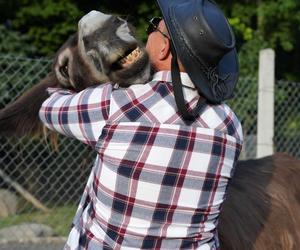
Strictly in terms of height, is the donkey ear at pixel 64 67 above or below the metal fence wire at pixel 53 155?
above

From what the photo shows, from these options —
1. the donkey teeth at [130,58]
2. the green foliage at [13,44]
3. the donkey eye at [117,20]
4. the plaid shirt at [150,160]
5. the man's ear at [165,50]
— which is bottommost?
the green foliage at [13,44]

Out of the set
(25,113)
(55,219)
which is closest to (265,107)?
(55,219)

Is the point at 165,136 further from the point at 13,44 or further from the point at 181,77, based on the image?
the point at 13,44

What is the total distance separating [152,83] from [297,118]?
6.21 metres

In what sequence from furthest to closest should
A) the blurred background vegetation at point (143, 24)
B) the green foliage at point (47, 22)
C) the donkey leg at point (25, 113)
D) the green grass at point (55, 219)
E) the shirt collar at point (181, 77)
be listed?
the green foliage at point (47, 22) < the blurred background vegetation at point (143, 24) < the green grass at point (55, 219) < the donkey leg at point (25, 113) < the shirt collar at point (181, 77)

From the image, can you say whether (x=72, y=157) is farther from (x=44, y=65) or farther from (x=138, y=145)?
(x=138, y=145)

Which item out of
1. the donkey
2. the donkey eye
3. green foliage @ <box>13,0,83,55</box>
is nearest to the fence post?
the donkey

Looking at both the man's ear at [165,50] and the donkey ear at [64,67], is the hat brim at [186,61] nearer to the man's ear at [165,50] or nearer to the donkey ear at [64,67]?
the man's ear at [165,50]

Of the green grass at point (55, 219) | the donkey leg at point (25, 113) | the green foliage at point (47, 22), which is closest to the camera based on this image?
the donkey leg at point (25, 113)

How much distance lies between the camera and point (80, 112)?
2447 millimetres

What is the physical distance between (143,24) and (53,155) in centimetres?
328

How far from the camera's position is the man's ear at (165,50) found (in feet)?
8.21

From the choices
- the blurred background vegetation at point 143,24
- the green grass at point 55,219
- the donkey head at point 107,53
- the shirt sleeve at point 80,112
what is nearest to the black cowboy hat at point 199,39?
the donkey head at point 107,53

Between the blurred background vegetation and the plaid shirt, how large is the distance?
5.79 meters
